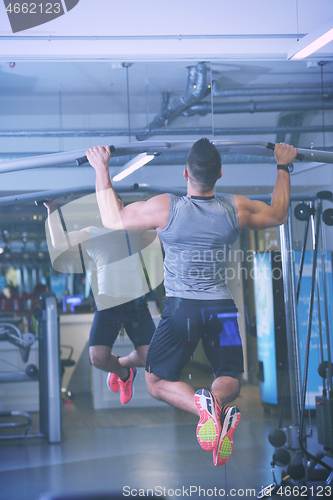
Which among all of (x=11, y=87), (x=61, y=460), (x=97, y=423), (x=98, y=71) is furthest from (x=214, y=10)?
(x=61, y=460)

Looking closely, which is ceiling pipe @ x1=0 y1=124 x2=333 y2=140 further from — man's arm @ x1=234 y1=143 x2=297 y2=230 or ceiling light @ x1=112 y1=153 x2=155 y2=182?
man's arm @ x1=234 y1=143 x2=297 y2=230

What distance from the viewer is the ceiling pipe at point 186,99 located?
3.38 m

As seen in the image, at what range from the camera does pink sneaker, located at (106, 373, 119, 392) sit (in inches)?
124

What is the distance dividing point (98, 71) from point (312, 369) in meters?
2.79

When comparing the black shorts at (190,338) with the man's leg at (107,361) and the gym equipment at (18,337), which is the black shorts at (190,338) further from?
the gym equipment at (18,337)

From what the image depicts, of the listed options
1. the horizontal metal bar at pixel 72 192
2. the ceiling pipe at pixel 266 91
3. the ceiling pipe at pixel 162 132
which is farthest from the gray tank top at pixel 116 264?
the ceiling pipe at pixel 266 91

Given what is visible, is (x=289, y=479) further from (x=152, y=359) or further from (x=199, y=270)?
(x=199, y=270)

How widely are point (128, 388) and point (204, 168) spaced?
159 cm

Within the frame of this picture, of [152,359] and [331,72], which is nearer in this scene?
[152,359]

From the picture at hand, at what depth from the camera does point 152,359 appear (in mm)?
2826

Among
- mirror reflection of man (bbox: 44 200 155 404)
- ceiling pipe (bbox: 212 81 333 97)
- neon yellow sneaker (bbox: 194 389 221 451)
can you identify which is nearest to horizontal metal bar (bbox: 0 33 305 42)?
ceiling pipe (bbox: 212 81 333 97)

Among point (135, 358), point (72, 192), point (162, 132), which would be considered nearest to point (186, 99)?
point (162, 132)

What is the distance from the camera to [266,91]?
3523mm

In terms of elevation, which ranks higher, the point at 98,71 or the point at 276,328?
the point at 98,71
